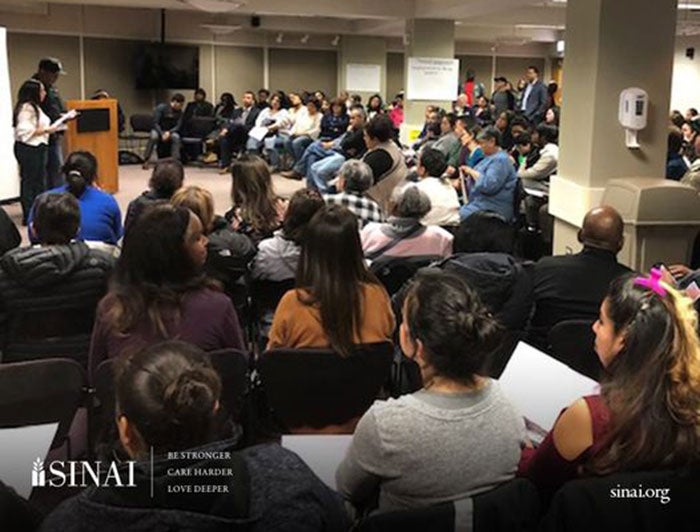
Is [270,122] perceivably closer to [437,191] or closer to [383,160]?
[383,160]

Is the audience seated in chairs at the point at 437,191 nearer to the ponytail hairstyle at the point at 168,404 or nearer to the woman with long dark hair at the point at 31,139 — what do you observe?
the woman with long dark hair at the point at 31,139

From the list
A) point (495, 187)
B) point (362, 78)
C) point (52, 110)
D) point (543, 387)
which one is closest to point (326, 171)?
point (495, 187)

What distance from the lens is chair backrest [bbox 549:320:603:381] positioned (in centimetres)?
280

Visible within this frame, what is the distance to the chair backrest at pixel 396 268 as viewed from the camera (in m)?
3.80

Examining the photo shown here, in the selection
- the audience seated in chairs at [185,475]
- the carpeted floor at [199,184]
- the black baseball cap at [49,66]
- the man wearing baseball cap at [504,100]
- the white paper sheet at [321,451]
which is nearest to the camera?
the audience seated in chairs at [185,475]

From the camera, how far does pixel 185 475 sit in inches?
55.9

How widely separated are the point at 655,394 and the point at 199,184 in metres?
9.71

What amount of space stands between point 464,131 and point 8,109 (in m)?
4.57

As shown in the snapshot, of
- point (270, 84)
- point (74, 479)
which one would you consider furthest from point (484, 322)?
point (270, 84)

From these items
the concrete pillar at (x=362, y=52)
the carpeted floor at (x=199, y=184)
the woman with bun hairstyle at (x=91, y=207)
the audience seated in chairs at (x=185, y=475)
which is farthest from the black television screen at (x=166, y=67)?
the audience seated in chairs at (x=185, y=475)

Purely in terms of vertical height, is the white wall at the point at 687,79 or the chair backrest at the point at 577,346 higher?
the white wall at the point at 687,79

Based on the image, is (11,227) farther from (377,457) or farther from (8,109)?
(8,109)

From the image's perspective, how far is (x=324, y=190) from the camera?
321 inches

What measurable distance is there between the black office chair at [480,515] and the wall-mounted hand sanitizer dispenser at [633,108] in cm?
423
